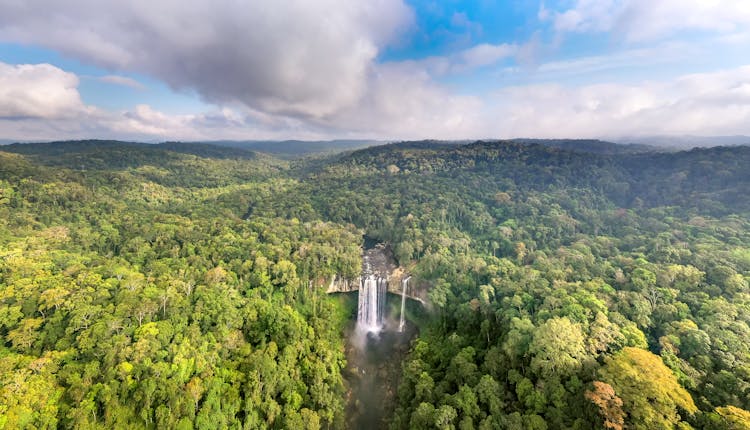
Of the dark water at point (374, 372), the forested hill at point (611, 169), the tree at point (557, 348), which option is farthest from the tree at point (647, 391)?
the forested hill at point (611, 169)

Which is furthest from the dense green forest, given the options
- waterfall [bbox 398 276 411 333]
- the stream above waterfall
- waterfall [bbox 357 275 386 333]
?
waterfall [bbox 398 276 411 333]

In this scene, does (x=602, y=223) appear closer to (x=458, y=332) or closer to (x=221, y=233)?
(x=458, y=332)

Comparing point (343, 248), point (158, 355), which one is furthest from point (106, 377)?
point (343, 248)

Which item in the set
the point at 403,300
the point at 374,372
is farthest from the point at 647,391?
the point at 403,300

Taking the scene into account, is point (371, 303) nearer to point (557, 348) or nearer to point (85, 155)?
point (557, 348)

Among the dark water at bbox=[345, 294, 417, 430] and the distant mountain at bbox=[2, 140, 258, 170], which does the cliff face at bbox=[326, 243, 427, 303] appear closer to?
the dark water at bbox=[345, 294, 417, 430]

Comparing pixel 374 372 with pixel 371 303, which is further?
pixel 371 303
